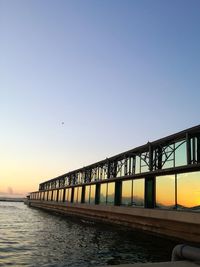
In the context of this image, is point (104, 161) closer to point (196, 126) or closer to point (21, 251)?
point (196, 126)

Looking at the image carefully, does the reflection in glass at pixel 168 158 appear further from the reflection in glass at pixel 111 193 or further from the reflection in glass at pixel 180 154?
the reflection in glass at pixel 111 193

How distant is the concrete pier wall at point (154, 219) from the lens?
2698cm

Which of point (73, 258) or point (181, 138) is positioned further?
point (181, 138)

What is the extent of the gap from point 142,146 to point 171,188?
7.78 metres

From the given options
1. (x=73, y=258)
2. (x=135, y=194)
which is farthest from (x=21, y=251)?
(x=135, y=194)

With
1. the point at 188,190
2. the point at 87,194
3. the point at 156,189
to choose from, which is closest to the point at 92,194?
the point at 87,194

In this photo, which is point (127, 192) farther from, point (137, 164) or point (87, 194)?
point (87, 194)

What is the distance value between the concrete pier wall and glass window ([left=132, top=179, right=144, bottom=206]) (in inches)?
47.5

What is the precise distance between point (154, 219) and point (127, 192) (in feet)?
33.3

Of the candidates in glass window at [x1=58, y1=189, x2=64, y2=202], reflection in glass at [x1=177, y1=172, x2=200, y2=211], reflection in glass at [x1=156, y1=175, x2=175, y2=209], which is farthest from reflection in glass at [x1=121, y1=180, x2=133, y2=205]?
glass window at [x1=58, y1=189, x2=64, y2=202]

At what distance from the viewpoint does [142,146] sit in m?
39.7

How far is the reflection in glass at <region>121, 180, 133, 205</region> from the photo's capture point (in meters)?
42.6

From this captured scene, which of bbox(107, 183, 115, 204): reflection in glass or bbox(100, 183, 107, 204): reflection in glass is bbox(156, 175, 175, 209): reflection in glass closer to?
bbox(107, 183, 115, 204): reflection in glass

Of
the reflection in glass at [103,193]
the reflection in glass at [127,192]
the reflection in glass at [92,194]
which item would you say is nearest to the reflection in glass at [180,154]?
the reflection in glass at [127,192]
